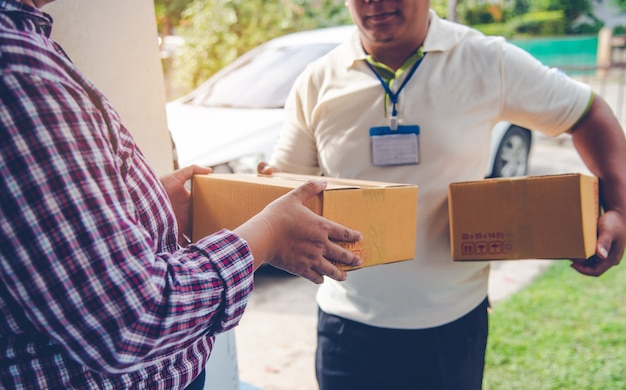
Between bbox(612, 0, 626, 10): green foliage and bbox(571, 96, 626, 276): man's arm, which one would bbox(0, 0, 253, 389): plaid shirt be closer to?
bbox(571, 96, 626, 276): man's arm

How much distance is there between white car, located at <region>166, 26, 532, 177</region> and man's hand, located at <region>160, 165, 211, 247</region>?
1.99 meters

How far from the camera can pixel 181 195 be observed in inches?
53.5

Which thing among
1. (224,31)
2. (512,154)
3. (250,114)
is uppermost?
(224,31)

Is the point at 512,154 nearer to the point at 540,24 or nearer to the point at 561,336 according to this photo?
the point at 561,336

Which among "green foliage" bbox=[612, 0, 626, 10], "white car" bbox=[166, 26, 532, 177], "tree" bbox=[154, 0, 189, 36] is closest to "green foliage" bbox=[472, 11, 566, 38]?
"green foliage" bbox=[612, 0, 626, 10]

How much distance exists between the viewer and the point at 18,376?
769 millimetres

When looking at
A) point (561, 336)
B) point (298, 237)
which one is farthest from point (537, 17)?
point (298, 237)

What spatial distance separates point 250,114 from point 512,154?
264 centimetres

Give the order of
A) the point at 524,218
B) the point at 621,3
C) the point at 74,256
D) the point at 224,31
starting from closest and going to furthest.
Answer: the point at 74,256 < the point at 524,218 < the point at 224,31 < the point at 621,3

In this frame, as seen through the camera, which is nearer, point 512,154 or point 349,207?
point 349,207

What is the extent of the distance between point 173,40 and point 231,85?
5179 mm

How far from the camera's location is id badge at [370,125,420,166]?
1495mm

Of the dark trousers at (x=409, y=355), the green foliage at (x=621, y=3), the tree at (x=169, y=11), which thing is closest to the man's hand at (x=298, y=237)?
the dark trousers at (x=409, y=355)

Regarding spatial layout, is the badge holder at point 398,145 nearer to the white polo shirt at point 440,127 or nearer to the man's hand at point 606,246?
the white polo shirt at point 440,127
